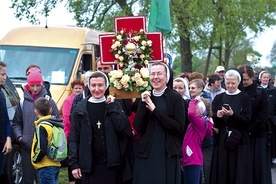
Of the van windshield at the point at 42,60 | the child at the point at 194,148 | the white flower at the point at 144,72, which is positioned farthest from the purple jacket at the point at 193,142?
the van windshield at the point at 42,60

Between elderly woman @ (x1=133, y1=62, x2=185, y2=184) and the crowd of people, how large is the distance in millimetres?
11

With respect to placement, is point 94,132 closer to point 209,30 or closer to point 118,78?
point 118,78

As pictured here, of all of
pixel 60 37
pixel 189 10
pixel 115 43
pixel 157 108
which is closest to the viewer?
pixel 157 108

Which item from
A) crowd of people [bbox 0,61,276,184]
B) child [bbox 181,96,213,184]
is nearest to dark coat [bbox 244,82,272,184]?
crowd of people [bbox 0,61,276,184]

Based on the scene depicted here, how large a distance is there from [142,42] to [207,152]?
2.86m

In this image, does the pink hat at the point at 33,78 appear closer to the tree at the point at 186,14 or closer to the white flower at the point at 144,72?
the white flower at the point at 144,72

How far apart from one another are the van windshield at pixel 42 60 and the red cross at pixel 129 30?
6242 millimetres

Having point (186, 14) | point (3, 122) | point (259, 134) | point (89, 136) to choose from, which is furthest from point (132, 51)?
point (186, 14)

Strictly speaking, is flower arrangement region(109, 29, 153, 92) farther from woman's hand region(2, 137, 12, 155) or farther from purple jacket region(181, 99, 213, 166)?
woman's hand region(2, 137, 12, 155)

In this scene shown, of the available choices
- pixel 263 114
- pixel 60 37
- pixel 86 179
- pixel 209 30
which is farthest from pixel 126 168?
pixel 209 30

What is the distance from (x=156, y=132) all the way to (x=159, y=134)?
39 mm

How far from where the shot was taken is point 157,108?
733 centimetres

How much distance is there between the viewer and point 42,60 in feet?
49.1

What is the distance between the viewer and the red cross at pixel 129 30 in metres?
8.26
